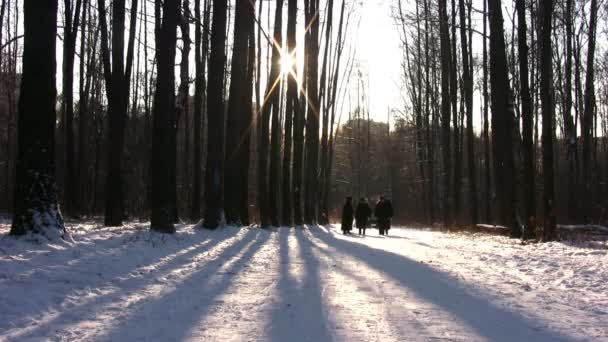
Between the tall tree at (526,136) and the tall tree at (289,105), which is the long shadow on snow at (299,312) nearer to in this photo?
the tall tree at (526,136)

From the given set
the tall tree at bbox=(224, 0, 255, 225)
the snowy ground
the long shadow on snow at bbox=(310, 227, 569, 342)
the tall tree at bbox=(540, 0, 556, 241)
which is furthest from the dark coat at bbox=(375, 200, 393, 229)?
the long shadow on snow at bbox=(310, 227, 569, 342)

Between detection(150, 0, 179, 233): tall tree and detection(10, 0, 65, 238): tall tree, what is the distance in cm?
383

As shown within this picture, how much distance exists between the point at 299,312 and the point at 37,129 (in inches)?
215

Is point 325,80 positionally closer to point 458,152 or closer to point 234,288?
point 458,152

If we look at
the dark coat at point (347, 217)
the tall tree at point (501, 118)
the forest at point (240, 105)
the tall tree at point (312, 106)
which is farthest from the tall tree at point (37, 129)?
the tall tree at point (312, 106)

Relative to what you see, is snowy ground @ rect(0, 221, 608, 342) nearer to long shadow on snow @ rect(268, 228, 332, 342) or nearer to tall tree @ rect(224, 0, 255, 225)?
long shadow on snow @ rect(268, 228, 332, 342)

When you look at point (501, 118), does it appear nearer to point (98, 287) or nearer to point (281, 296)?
point (281, 296)

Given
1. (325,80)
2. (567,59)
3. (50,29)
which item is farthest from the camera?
(325,80)

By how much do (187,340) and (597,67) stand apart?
123 feet

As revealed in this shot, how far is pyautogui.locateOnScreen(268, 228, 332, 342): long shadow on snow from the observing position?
4.69m

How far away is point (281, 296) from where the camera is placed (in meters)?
6.48

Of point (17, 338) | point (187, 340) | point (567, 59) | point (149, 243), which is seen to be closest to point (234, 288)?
point (187, 340)

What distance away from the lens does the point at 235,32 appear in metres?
17.5

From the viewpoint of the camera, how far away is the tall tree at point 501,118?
17.6 m
